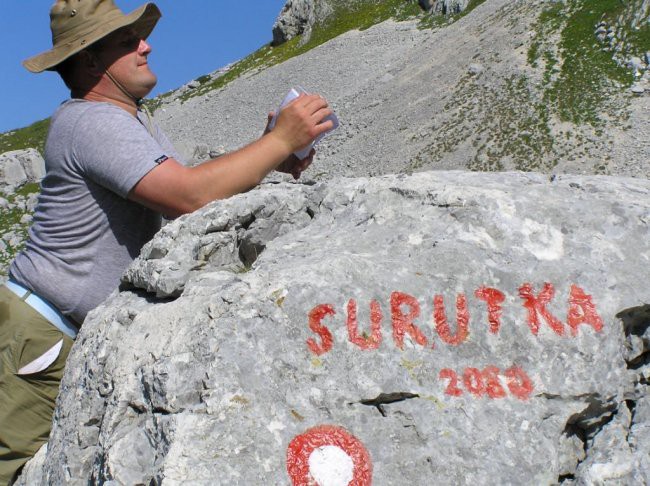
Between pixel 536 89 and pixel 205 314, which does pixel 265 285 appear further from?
pixel 536 89

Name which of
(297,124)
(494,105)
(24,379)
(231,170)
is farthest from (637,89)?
(24,379)

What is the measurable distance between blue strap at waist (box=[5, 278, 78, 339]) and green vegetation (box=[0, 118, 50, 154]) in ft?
175

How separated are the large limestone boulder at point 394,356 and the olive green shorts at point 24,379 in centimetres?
34

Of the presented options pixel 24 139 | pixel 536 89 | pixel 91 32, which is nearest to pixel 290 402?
pixel 91 32

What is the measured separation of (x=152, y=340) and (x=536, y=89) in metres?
34.6

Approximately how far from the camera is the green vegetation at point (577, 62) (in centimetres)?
3244

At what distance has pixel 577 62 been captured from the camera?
36281mm

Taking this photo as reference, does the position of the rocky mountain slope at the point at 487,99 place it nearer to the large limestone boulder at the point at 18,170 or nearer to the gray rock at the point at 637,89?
the gray rock at the point at 637,89

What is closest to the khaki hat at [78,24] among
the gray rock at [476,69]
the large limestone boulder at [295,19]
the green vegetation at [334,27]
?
the gray rock at [476,69]

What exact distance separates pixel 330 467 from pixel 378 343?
1.93 ft

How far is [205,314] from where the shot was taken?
3268mm

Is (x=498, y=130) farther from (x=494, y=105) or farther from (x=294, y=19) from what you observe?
(x=294, y=19)

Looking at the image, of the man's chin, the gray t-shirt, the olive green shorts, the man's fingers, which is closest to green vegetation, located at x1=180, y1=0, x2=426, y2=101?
the man's chin

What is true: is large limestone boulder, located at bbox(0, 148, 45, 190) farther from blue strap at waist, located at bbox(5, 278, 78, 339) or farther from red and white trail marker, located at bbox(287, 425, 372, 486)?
red and white trail marker, located at bbox(287, 425, 372, 486)
